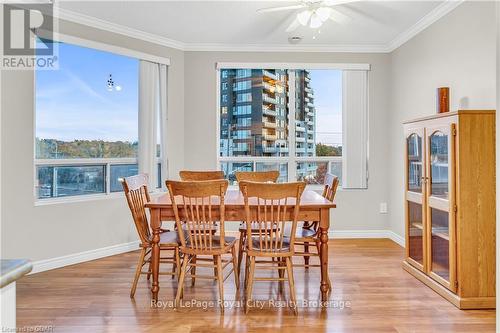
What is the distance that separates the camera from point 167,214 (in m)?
2.90

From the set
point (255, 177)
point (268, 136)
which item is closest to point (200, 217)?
point (255, 177)

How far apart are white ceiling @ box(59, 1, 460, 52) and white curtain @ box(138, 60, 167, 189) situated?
428mm

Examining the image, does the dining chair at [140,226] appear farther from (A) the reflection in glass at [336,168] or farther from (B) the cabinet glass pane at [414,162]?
(A) the reflection in glass at [336,168]

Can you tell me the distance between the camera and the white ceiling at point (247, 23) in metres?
3.72

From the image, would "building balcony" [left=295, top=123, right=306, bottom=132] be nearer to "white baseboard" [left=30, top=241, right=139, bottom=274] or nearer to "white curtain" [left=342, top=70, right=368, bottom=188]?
"white curtain" [left=342, top=70, right=368, bottom=188]

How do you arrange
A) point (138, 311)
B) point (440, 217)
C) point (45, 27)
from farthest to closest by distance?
point (45, 27) < point (440, 217) < point (138, 311)

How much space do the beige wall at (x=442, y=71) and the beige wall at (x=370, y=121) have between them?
13 cm

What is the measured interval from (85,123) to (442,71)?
3897mm

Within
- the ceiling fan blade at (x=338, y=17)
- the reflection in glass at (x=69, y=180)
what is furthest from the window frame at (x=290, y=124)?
the reflection in glass at (x=69, y=180)

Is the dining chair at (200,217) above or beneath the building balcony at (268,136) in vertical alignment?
beneath

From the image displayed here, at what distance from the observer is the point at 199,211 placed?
2.80 m

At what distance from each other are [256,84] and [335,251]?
2.46 m

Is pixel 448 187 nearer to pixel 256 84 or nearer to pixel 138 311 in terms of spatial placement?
pixel 138 311

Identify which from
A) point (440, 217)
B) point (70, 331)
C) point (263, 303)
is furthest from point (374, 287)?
point (70, 331)
